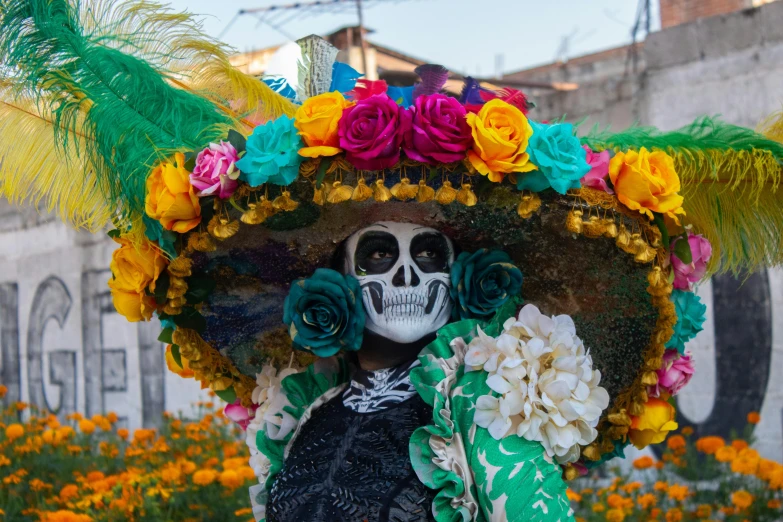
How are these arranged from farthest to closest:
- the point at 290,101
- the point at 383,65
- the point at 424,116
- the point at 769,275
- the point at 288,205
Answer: the point at 383,65 < the point at 769,275 < the point at 290,101 < the point at 288,205 < the point at 424,116

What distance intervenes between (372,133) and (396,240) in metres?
0.39

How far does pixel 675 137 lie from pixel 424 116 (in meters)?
0.67

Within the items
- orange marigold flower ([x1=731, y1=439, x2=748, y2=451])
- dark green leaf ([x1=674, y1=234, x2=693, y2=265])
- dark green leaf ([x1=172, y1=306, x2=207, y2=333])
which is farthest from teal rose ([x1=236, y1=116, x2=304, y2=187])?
orange marigold flower ([x1=731, y1=439, x2=748, y2=451])

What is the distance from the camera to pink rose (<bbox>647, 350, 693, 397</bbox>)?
1997 millimetres

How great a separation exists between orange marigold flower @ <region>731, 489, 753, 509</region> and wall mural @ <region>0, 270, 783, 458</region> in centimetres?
116

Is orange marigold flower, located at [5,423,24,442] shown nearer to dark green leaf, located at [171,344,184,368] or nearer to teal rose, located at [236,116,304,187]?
dark green leaf, located at [171,344,184,368]

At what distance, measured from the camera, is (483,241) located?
201 cm

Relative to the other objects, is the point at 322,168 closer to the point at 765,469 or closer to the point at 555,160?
the point at 555,160

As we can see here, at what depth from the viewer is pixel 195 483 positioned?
319cm

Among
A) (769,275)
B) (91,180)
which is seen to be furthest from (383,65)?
(91,180)

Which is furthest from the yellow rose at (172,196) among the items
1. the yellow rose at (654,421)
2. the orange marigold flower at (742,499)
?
the orange marigold flower at (742,499)

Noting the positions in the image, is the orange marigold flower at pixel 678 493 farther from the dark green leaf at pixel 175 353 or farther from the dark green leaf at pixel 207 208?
the dark green leaf at pixel 207 208

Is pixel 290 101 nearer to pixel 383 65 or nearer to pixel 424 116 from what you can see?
pixel 424 116

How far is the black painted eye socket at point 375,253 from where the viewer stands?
6.51ft
